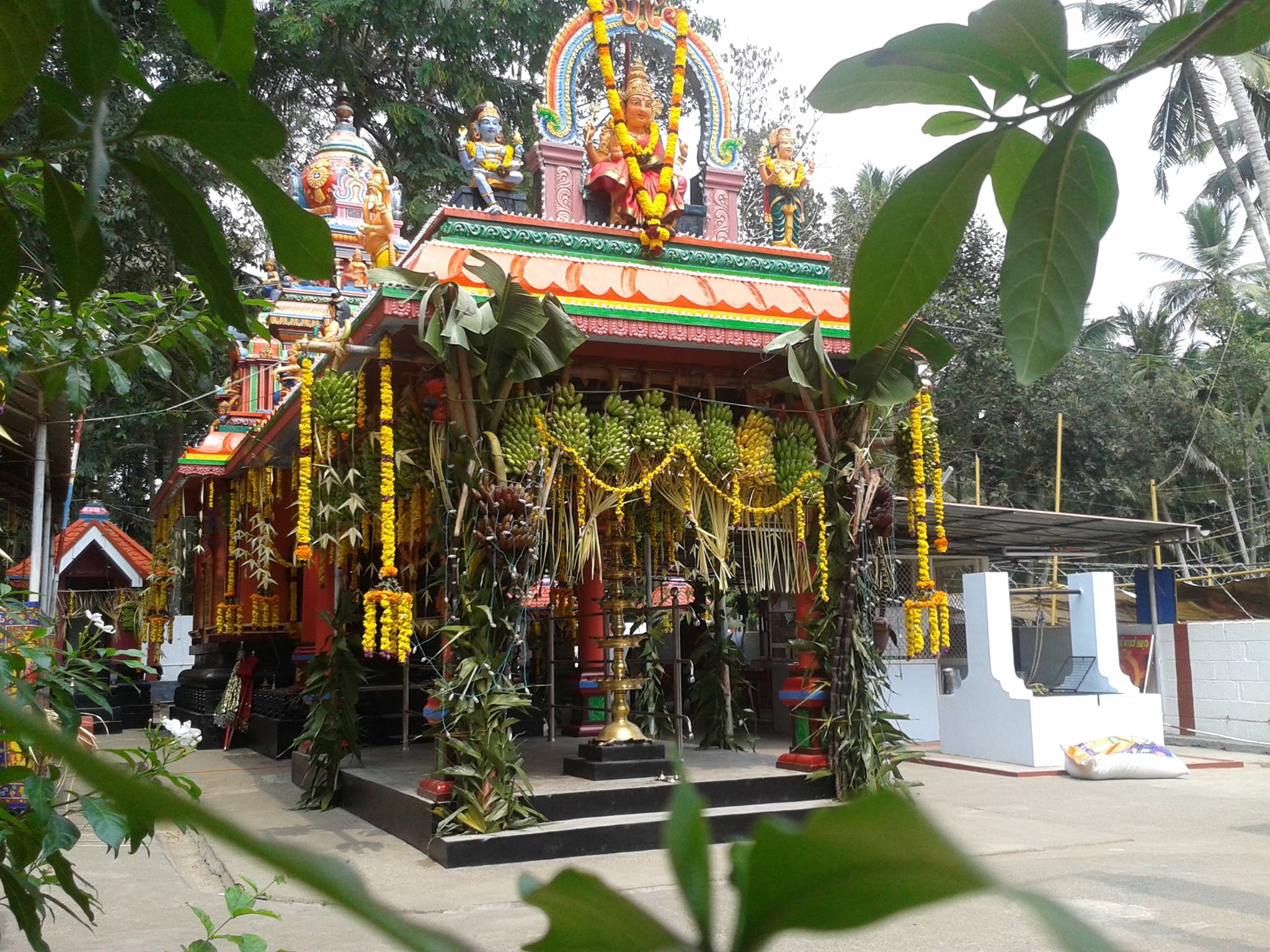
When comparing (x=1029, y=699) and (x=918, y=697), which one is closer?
(x=1029, y=699)

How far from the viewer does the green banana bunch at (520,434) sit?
5.46 meters

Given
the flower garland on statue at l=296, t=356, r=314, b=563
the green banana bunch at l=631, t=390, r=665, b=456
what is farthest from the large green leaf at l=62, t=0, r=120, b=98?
the green banana bunch at l=631, t=390, r=665, b=456

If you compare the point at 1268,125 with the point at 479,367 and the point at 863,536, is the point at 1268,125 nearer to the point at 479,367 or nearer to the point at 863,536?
the point at 863,536

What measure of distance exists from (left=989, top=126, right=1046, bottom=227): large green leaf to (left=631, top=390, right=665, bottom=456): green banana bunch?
506cm

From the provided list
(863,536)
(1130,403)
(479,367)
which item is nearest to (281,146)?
(479,367)

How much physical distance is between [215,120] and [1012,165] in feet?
1.81

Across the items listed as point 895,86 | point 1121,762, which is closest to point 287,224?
point 895,86

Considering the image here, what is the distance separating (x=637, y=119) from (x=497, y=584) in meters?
2.92

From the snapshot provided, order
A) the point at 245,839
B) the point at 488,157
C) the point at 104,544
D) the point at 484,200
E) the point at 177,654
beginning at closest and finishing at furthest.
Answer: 1. the point at 245,839
2. the point at 484,200
3. the point at 488,157
4. the point at 104,544
5. the point at 177,654

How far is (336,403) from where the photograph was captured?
564 centimetres

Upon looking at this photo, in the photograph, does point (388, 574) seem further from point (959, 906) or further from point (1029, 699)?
point (1029, 699)

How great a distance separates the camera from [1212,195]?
66.6 ft

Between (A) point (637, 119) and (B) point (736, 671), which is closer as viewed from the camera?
(A) point (637, 119)

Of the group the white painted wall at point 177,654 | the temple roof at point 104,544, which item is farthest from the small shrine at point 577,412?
the white painted wall at point 177,654
